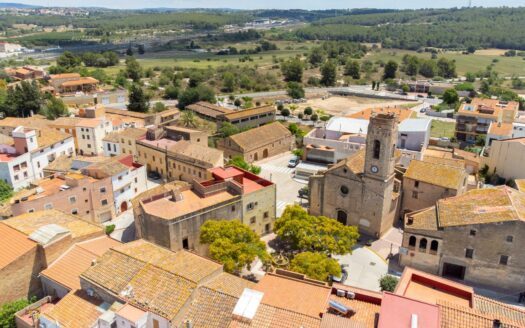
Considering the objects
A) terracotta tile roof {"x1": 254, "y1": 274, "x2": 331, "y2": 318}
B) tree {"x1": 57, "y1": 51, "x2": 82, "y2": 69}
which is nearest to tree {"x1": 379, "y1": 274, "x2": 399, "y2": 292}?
terracotta tile roof {"x1": 254, "y1": 274, "x2": 331, "y2": 318}

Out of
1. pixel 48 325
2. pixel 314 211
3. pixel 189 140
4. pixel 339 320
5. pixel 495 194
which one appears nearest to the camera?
pixel 339 320

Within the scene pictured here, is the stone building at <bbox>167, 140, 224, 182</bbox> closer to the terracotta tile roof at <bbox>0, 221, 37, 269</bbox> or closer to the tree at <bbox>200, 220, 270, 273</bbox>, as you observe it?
the tree at <bbox>200, 220, 270, 273</bbox>

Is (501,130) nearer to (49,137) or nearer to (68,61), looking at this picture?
(49,137)

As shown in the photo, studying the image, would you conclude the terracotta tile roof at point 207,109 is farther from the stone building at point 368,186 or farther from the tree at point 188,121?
the stone building at point 368,186

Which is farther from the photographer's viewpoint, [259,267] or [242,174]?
[242,174]

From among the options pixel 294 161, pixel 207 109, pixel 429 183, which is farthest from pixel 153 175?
pixel 429 183

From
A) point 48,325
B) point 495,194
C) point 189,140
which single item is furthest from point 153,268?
point 189,140

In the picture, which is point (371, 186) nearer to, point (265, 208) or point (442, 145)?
point (265, 208)
